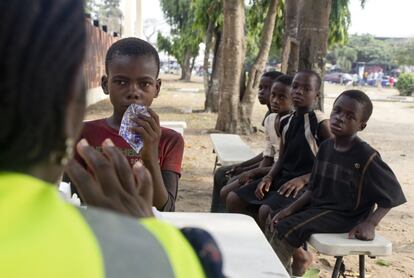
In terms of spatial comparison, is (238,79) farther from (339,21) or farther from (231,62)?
(339,21)

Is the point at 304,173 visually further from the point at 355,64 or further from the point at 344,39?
the point at 355,64

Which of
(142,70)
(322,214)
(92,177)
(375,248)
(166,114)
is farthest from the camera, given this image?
(166,114)

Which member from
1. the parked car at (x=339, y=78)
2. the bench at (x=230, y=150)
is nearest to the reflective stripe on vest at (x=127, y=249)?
the bench at (x=230, y=150)

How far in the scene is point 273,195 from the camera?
3.78 meters

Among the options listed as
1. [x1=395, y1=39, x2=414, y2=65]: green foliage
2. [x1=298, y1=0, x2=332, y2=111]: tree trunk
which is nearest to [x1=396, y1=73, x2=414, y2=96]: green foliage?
[x1=395, y1=39, x2=414, y2=65]: green foliage

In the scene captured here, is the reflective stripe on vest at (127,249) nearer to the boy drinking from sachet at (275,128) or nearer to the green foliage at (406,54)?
the boy drinking from sachet at (275,128)

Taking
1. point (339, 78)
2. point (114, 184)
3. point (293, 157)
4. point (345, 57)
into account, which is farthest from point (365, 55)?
point (114, 184)

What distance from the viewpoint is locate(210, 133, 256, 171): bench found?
5.07 metres

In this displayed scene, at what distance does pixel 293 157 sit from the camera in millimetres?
3881

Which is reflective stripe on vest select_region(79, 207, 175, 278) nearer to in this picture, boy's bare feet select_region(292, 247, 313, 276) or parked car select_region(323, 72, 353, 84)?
boy's bare feet select_region(292, 247, 313, 276)

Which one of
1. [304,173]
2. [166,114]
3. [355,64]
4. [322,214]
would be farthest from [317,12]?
[355,64]

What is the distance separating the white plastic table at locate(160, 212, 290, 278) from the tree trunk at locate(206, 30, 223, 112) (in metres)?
11.3

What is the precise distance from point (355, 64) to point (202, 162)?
58.2 metres

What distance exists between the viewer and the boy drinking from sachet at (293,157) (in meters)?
3.70
